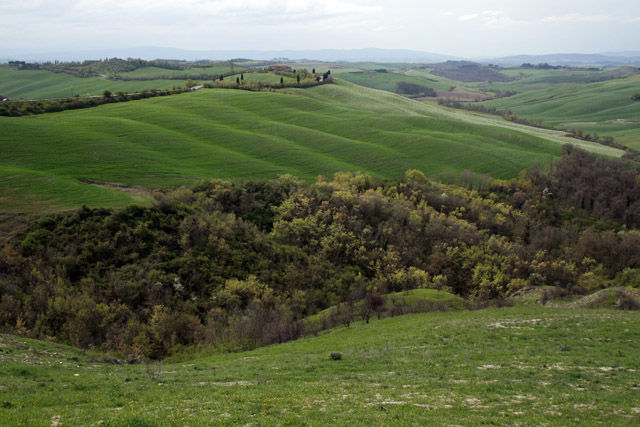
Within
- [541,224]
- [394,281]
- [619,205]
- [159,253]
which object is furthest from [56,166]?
[619,205]

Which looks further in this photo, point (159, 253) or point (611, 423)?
point (159, 253)

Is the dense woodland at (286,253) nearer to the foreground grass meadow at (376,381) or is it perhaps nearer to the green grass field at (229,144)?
the green grass field at (229,144)

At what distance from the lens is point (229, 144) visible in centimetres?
9156

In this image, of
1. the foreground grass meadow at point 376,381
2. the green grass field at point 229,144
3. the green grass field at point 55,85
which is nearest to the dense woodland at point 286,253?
the green grass field at point 229,144

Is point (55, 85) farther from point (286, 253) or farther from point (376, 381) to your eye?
point (376, 381)

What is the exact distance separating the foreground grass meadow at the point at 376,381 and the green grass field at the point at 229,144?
38774 millimetres

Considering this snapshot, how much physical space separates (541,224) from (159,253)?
237 ft

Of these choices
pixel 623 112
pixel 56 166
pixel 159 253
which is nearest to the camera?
pixel 159 253

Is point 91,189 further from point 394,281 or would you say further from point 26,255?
point 394,281

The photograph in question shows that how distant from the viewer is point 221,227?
56.2 metres

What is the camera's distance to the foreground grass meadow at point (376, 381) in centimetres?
1611

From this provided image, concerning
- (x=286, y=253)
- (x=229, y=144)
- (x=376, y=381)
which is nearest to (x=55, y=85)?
(x=229, y=144)

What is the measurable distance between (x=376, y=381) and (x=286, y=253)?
122ft

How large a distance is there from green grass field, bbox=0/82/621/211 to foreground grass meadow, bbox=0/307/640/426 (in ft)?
127
